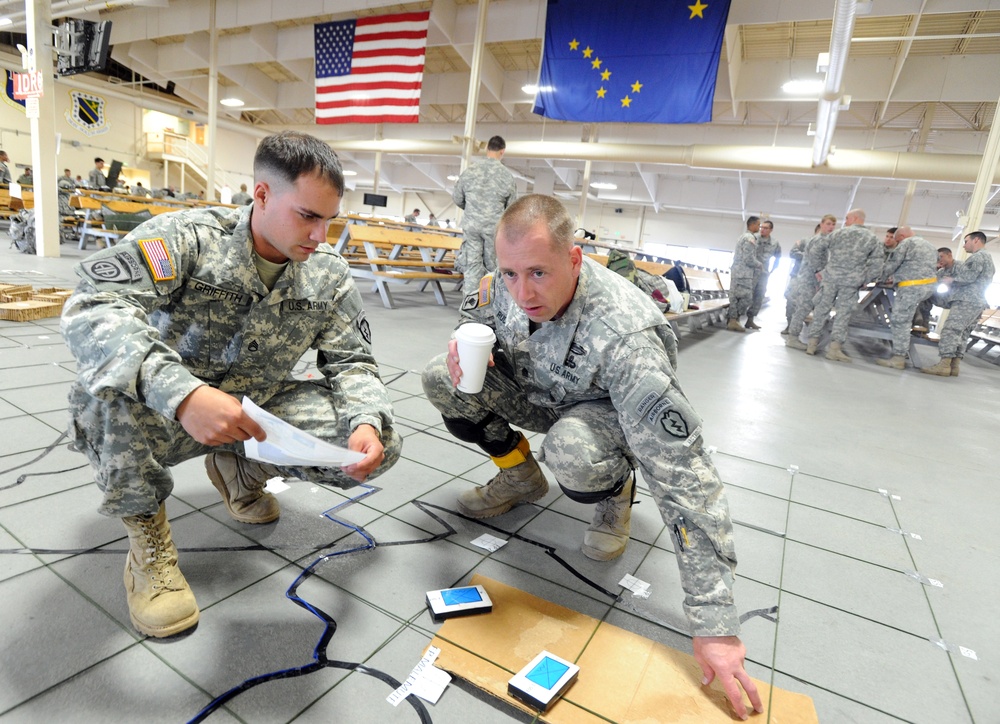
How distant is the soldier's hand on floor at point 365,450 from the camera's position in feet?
3.50

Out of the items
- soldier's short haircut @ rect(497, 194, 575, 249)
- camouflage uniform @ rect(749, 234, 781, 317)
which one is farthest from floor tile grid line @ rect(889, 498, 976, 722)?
camouflage uniform @ rect(749, 234, 781, 317)

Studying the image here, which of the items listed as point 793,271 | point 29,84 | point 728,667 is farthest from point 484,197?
point 793,271

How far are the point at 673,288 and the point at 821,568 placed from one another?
9.69 feet

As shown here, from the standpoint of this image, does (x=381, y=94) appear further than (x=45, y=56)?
Yes

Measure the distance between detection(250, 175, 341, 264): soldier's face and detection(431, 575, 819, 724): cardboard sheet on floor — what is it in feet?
2.93

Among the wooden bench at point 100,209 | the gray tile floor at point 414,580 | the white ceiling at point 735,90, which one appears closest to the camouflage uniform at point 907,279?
the white ceiling at point 735,90

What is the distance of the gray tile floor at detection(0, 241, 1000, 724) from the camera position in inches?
37.5

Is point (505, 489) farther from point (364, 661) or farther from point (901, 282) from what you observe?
point (901, 282)

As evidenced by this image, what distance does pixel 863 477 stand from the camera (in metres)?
2.35

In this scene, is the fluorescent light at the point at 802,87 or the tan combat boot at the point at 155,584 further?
the fluorescent light at the point at 802,87

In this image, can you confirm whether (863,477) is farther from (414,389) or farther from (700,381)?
(414,389)

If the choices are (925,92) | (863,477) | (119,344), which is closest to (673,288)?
(863,477)

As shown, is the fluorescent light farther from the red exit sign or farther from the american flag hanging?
the red exit sign

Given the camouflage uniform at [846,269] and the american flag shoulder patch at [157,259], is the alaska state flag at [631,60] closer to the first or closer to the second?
the camouflage uniform at [846,269]
